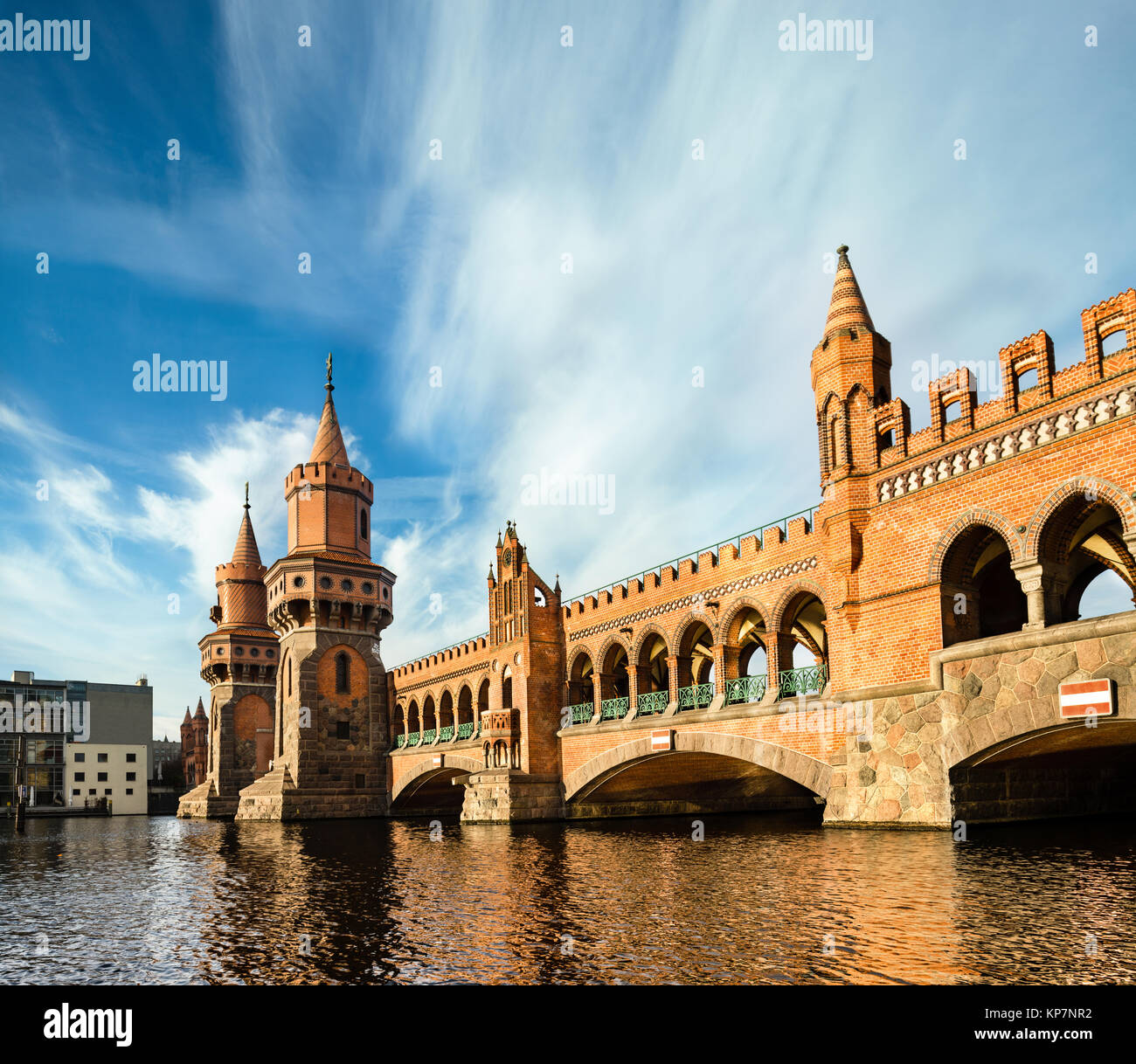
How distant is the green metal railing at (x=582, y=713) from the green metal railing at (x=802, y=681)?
10.8 metres

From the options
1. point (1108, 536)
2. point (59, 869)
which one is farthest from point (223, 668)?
point (1108, 536)

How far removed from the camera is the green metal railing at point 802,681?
2405 centimetres

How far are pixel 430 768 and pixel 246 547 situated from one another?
29.3 meters

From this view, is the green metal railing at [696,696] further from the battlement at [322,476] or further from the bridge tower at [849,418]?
the battlement at [322,476]

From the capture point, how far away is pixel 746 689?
1053 inches

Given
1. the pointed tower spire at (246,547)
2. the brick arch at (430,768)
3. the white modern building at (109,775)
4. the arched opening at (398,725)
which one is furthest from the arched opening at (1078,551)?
the white modern building at (109,775)

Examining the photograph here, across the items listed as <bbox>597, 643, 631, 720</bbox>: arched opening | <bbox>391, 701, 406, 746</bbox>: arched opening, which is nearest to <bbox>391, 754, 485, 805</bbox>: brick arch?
<bbox>391, 701, 406, 746</bbox>: arched opening

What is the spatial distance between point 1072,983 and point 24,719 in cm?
8571

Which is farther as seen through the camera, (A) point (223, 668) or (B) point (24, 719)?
(B) point (24, 719)

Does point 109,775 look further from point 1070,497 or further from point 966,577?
point 1070,497

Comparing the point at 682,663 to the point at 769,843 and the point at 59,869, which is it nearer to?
the point at 769,843

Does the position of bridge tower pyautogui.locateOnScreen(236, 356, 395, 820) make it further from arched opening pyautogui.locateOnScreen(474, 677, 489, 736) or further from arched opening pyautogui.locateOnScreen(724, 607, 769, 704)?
arched opening pyautogui.locateOnScreen(724, 607, 769, 704)

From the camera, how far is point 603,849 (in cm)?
2289

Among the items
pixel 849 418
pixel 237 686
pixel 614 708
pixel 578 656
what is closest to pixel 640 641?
pixel 614 708
